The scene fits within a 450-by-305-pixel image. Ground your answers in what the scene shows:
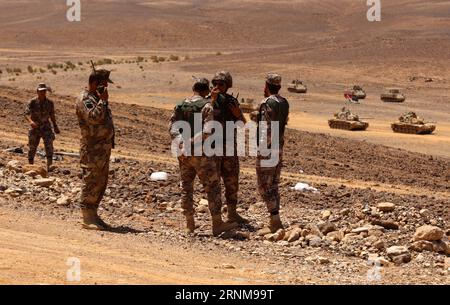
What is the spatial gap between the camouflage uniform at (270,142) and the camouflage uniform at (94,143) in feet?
5.61

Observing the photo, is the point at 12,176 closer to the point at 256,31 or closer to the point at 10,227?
the point at 10,227

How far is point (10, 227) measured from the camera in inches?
393

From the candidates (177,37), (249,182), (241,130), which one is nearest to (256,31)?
(177,37)

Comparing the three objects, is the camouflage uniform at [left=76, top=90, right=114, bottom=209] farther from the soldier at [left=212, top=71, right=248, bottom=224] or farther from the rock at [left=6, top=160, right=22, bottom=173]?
the rock at [left=6, top=160, right=22, bottom=173]

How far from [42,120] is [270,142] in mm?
5743

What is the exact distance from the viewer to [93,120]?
9930 millimetres

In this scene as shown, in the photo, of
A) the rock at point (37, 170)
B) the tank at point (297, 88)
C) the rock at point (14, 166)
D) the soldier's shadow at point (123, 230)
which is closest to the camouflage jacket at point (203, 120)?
the soldier's shadow at point (123, 230)

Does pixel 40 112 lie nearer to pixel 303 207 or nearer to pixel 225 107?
pixel 303 207

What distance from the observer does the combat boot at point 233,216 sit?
10789mm

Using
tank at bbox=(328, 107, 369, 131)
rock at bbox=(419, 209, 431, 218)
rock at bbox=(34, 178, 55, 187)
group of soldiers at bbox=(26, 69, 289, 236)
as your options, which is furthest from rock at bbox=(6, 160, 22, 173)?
tank at bbox=(328, 107, 369, 131)

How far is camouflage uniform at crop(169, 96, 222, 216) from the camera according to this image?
991cm

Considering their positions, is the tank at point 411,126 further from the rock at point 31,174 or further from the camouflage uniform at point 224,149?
the camouflage uniform at point 224,149

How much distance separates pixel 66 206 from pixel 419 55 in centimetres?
4854

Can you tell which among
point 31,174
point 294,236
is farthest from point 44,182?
point 294,236
